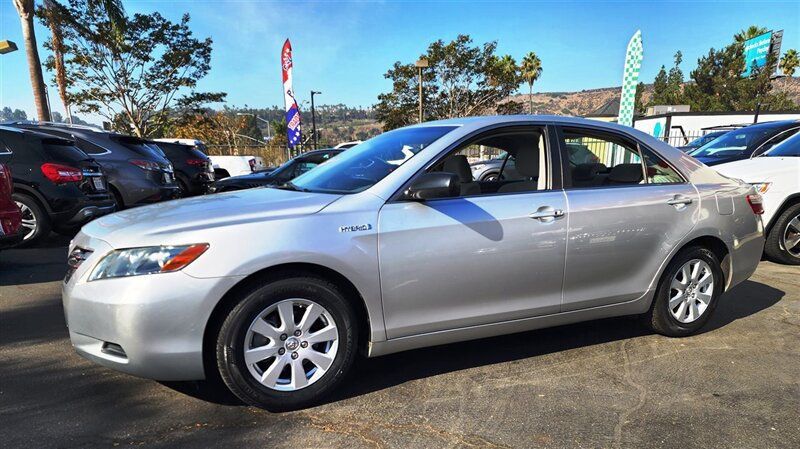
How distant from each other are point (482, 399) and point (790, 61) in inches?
2562

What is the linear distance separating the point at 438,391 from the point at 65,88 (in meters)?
26.4

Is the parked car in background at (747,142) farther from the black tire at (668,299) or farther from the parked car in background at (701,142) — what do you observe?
the black tire at (668,299)

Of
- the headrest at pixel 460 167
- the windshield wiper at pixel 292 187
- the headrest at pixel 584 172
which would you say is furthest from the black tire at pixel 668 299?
the windshield wiper at pixel 292 187

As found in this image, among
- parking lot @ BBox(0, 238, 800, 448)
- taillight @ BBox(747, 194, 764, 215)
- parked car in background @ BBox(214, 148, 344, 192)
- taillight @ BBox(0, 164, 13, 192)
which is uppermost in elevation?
taillight @ BBox(0, 164, 13, 192)

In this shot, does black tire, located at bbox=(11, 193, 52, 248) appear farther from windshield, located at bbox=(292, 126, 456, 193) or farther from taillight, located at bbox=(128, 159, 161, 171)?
windshield, located at bbox=(292, 126, 456, 193)

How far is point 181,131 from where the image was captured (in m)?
34.1

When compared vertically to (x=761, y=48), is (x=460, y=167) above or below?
below

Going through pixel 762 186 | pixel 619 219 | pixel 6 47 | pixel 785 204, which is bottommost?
pixel 785 204

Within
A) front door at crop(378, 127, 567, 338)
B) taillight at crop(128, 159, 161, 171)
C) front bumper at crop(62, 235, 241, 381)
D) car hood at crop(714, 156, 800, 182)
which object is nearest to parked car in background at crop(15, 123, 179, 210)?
taillight at crop(128, 159, 161, 171)

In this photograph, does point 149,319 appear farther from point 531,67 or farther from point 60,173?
point 531,67

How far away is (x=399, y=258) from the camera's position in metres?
2.83

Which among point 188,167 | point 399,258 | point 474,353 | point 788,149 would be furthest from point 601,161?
point 188,167

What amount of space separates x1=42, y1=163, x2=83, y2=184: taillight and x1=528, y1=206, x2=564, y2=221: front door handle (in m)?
6.13

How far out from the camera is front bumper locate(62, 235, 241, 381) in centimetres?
246
